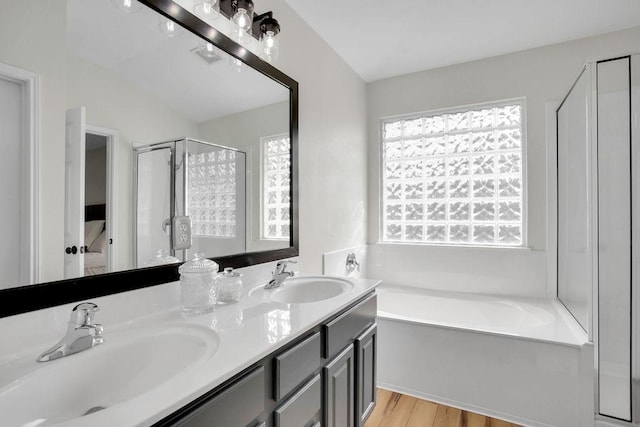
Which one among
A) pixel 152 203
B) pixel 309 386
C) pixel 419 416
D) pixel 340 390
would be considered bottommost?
A: pixel 419 416

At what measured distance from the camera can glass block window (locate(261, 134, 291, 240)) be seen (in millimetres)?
1770

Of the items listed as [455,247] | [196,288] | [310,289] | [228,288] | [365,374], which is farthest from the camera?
[455,247]

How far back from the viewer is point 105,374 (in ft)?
2.70

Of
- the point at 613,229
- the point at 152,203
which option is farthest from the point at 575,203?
the point at 152,203

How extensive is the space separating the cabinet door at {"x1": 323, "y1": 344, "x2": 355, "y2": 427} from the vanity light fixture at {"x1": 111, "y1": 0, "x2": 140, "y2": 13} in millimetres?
1449

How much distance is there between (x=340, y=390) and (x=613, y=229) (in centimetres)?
162

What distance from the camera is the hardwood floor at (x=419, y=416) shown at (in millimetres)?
1875

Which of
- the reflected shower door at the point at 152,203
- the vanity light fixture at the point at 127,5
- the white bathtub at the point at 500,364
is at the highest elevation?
the vanity light fixture at the point at 127,5

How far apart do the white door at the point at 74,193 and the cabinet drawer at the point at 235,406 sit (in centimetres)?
59

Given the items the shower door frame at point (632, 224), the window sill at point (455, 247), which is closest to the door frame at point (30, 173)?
the shower door frame at point (632, 224)

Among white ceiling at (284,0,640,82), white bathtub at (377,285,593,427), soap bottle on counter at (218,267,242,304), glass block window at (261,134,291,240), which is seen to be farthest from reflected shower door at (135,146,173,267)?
white bathtub at (377,285,593,427)

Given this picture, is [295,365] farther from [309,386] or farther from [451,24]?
[451,24]

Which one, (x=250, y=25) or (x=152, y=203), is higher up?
(x=250, y=25)

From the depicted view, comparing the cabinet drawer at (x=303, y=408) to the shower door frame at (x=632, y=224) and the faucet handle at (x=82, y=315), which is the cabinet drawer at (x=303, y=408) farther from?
the shower door frame at (x=632, y=224)
